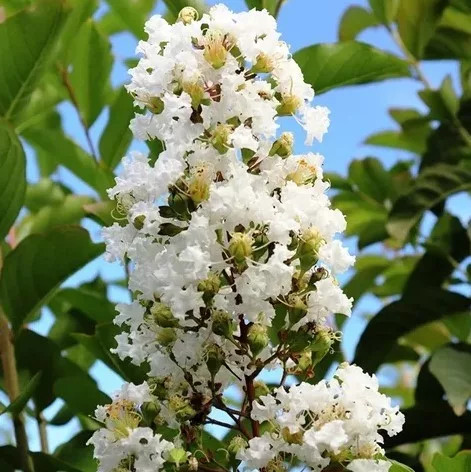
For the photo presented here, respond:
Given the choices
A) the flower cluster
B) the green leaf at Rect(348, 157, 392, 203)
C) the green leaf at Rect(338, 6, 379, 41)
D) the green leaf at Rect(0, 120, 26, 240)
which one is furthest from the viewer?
the green leaf at Rect(338, 6, 379, 41)

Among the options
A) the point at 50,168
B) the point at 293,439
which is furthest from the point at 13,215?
the point at 50,168

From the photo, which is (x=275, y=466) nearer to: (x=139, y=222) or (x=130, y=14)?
(x=139, y=222)

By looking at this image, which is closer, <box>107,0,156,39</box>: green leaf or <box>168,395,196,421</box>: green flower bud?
<box>168,395,196,421</box>: green flower bud

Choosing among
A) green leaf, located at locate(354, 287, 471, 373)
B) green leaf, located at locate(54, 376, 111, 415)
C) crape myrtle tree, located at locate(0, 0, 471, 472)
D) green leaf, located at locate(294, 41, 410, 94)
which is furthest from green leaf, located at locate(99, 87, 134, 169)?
green leaf, located at locate(354, 287, 471, 373)

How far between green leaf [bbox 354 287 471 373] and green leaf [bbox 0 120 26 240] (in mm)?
776

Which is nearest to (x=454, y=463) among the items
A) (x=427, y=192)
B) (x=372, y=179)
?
(x=427, y=192)

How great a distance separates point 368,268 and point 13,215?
3.56 ft

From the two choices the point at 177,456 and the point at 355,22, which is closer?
the point at 177,456

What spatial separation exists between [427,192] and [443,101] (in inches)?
12.8

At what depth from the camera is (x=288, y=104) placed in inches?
42.1

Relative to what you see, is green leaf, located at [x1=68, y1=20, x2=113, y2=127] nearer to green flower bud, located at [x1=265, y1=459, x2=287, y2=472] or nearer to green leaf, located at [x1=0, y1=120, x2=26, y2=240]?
green leaf, located at [x1=0, y1=120, x2=26, y2=240]

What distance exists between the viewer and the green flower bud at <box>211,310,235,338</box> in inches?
36.2

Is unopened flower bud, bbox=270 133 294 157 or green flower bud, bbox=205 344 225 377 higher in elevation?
unopened flower bud, bbox=270 133 294 157

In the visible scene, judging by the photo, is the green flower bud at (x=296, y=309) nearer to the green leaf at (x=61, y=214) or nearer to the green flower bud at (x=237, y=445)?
the green flower bud at (x=237, y=445)
